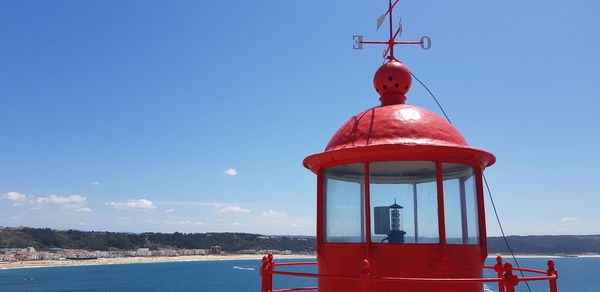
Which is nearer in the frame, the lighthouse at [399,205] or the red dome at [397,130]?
the lighthouse at [399,205]

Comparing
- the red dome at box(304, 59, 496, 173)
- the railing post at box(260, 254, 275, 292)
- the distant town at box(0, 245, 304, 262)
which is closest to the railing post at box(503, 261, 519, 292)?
the red dome at box(304, 59, 496, 173)

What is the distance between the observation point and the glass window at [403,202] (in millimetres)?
5219

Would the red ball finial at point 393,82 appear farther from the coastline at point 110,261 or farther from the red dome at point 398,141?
the coastline at point 110,261

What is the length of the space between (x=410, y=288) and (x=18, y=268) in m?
150

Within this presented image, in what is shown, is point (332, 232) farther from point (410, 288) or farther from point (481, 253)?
point (481, 253)

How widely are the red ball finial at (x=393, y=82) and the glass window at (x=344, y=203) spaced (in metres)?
1.11

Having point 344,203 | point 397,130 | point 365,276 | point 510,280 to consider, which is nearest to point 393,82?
point 397,130

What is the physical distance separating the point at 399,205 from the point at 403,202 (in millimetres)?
87

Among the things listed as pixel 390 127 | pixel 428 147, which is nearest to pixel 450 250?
pixel 428 147

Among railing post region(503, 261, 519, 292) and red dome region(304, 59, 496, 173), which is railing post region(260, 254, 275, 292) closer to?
red dome region(304, 59, 496, 173)

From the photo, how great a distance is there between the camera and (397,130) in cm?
529

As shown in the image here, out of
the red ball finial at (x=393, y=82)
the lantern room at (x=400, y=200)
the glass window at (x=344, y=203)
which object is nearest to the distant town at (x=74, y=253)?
the glass window at (x=344, y=203)

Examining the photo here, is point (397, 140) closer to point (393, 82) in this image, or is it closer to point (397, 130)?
point (397, 130)

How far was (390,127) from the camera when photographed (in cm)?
533
